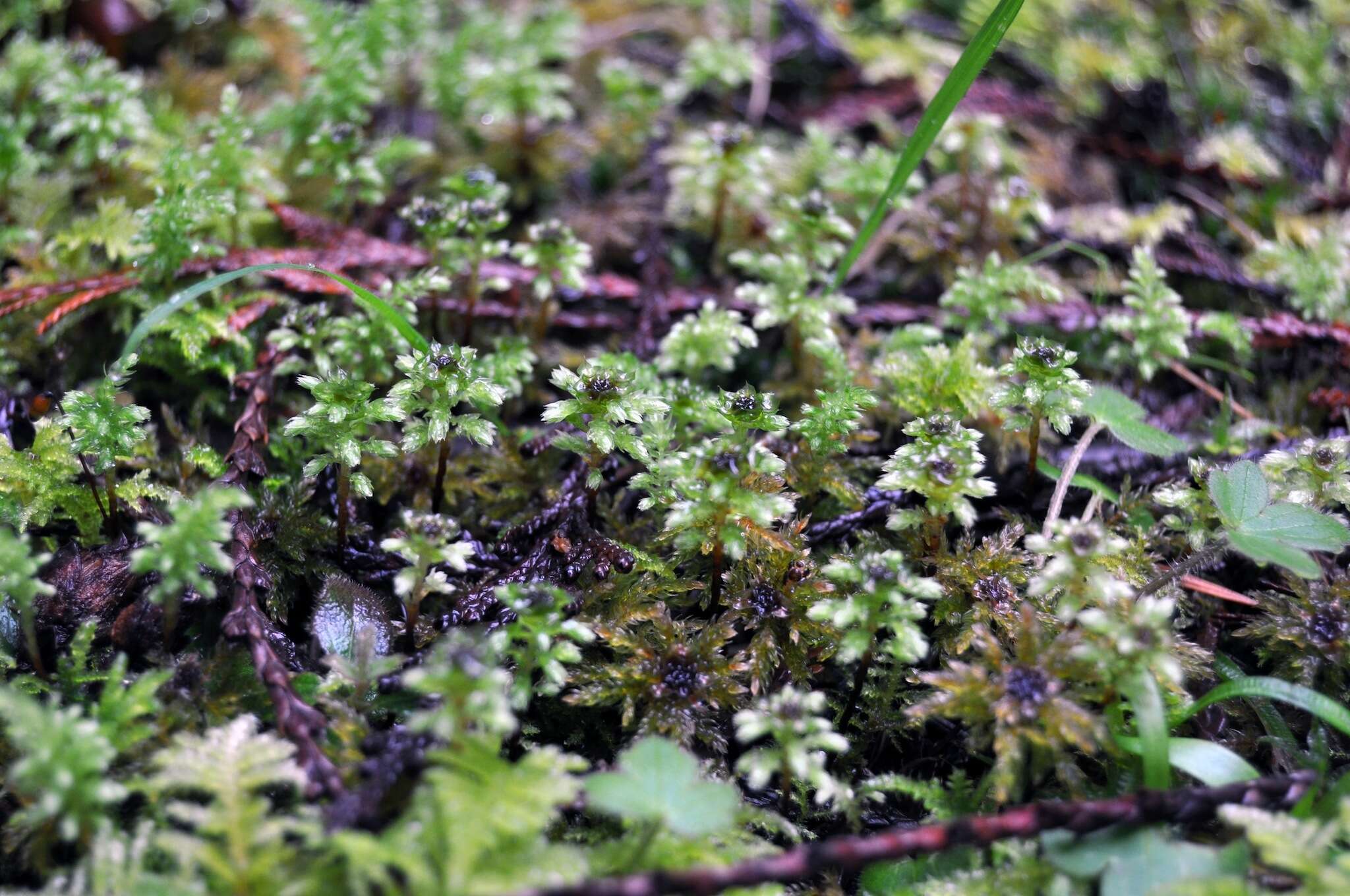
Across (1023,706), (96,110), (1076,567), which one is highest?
(96,110)

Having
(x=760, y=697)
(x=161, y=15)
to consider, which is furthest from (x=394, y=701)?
(x=161, y=15)

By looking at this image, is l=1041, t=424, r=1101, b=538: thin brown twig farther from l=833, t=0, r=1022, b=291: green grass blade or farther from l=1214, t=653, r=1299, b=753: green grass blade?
l=833, t=0, r=1022, b=291: green grass blade

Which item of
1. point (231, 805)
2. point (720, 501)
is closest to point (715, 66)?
point (720, 501)

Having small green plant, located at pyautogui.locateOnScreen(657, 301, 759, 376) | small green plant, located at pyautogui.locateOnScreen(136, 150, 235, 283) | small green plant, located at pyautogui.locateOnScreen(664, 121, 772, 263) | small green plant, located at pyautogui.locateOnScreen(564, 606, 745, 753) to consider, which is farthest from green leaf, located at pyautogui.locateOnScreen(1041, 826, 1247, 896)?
small green plant, located at pyautogui.locateOnScreen(136, 150, 235, 283)

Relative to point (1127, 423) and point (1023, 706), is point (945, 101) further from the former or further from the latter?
point (1023, 706)

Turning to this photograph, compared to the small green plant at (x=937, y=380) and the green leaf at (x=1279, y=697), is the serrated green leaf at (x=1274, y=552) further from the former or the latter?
the small green plant at (x=937, y=380)

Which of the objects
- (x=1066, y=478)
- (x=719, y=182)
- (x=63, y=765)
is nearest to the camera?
(x=63, y=765)

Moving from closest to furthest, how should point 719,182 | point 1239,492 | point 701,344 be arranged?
point 1239,492, point 701,344, point 719,182
